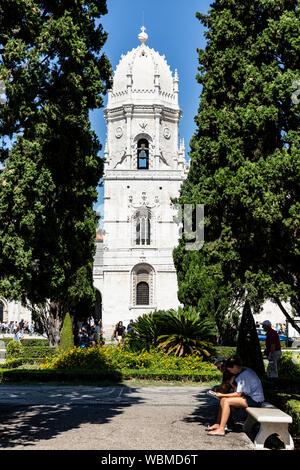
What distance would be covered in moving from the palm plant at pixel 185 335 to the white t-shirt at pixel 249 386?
26.2 feet

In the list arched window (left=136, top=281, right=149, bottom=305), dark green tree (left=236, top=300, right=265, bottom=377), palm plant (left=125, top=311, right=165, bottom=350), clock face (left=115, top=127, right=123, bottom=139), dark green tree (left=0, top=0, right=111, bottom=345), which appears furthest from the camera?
clock face (left=115, top=127, right=123, bottom=139)

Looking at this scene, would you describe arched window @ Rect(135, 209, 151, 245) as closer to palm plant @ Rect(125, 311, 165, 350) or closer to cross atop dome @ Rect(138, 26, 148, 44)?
cross atop dome @ Rect(138, 26, 148, 44)

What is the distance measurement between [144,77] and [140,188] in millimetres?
10238

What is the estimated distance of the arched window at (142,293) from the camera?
41250 mm

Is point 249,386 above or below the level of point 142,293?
below

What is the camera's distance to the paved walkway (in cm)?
650

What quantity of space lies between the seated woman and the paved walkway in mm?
198

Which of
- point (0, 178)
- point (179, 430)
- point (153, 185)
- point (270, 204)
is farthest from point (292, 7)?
point (153, 185)

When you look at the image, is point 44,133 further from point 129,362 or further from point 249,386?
point 129,362

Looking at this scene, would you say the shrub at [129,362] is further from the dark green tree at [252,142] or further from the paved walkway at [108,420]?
the dark green tree at [252,142]

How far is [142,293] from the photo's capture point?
41406 mm

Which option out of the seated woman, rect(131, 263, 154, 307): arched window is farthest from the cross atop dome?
the seated woman

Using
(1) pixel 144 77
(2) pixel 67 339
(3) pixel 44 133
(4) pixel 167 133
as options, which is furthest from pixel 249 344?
(1) pixel 144 77

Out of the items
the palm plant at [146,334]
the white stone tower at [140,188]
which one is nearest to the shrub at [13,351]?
the palm plant at [146,334]
